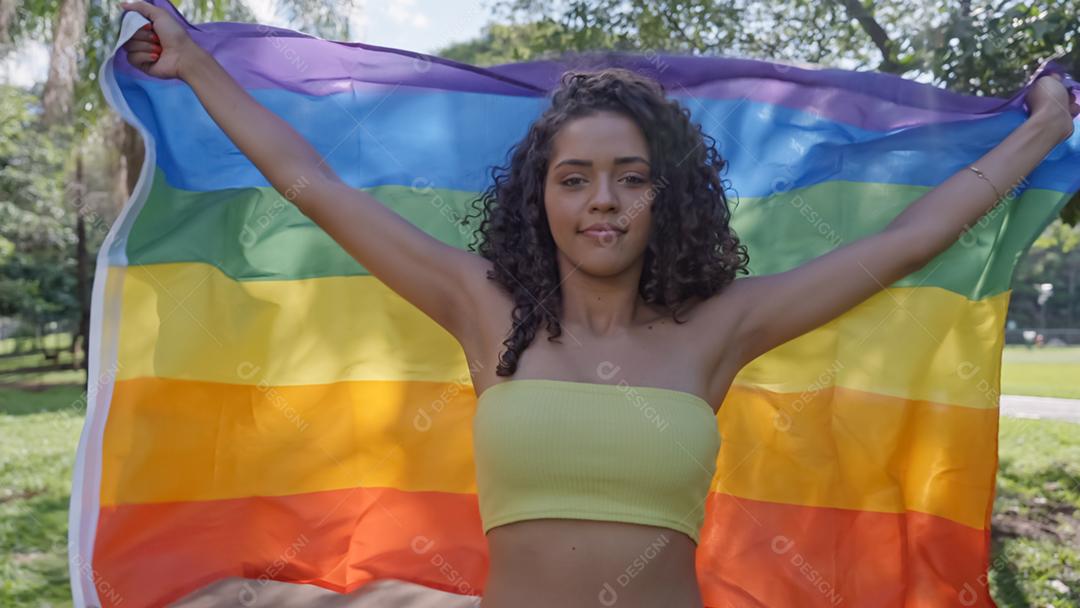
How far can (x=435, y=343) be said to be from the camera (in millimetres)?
3656

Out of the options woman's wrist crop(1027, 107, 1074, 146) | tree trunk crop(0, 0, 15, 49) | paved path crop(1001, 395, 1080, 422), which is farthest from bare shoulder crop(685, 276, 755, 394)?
paved path crop(1001, 395, 1080, 422)

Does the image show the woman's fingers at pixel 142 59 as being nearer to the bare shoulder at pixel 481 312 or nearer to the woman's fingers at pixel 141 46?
the woman's fingers at pixel 141 46

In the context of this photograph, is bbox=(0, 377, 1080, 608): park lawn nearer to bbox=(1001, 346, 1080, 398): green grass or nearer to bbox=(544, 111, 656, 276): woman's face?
bbox=(1001, 346, 1080, 398): green grass

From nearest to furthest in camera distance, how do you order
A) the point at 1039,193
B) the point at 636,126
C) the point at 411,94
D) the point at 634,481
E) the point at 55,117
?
the point at 634,481 < the point at 636,126 < the point at 1039,193 < the point at 411,94 < the point at 55,117

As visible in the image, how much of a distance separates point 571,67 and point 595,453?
1.48 metres

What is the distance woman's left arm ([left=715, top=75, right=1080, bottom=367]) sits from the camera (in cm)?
287

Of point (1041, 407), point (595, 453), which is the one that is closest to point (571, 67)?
point (595, 453)

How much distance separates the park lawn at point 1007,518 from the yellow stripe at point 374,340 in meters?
3.12

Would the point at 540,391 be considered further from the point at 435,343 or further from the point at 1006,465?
the point at 1006,465

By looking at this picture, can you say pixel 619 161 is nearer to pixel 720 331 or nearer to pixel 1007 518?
pixel 720 331

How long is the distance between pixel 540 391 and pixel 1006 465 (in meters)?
8.73

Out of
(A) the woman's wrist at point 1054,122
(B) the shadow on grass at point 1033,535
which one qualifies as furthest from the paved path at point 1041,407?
(A) the woman's wrist at point 1054,122

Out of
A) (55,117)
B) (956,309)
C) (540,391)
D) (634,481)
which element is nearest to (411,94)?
(540,391)

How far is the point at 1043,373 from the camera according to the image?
30.2m
